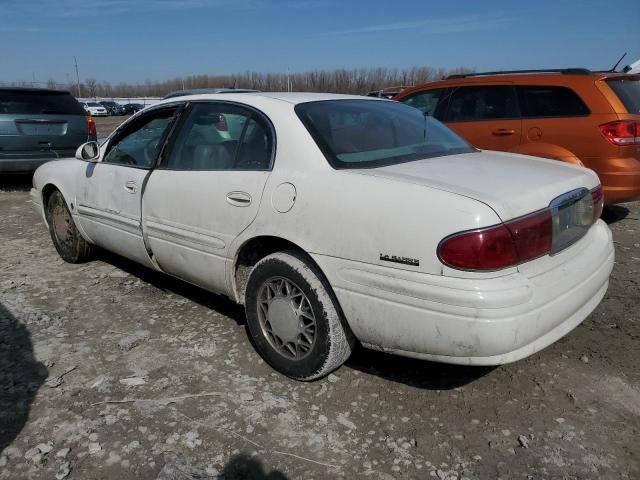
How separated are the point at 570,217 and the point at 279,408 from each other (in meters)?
1.68

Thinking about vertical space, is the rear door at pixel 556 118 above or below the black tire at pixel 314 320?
above

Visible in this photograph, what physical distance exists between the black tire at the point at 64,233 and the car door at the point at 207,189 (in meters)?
1.43

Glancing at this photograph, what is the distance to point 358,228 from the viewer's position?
7.70 ft

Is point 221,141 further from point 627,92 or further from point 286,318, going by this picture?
point 627,92

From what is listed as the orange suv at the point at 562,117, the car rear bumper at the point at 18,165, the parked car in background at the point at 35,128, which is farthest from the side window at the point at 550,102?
the car rear bumper at the point at 18,165

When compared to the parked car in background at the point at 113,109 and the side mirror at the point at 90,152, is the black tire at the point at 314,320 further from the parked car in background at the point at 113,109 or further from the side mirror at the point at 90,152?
the parked car in background at the point at 113,109

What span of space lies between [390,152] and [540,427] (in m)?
1.55

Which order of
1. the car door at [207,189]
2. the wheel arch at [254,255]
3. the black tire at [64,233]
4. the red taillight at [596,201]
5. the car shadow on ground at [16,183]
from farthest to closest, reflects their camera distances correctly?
the car shadow on ground at [16,183]
the black tire at [64,233]
the car door at [207,189]
the red taillight at [596,201]
the wheel arch at [254,255]

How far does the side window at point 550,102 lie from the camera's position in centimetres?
519

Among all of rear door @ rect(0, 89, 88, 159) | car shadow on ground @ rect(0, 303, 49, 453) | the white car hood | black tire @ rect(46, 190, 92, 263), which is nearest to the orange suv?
the white car hood

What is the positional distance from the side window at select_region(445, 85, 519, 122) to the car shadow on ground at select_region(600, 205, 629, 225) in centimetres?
170

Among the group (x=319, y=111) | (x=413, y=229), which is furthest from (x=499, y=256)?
(x=319, y=111)

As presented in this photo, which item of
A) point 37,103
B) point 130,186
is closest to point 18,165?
point 37,103

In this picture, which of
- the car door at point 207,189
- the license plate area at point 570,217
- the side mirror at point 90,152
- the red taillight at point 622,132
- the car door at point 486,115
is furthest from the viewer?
the car door at point 486,115
